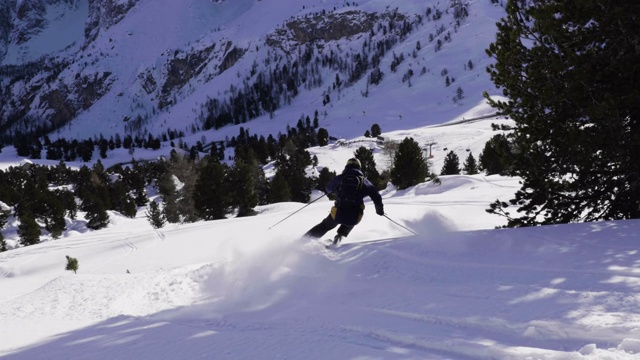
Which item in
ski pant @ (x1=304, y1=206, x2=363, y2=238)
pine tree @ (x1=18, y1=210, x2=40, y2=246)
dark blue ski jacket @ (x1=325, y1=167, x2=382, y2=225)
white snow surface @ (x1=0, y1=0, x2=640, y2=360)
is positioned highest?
dark blue ski jacket @ (x1=325, y1=167, x2=382, y2=225)

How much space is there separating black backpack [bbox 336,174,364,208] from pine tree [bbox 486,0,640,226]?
3.92 meters

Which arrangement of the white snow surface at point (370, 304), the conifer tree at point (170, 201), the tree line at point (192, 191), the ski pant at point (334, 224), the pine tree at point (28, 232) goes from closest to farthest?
the white snow surface at point (370, 304), the ski pant at point (334, 224), the tree line at point (192, 191), the pine tree at point (28, 232), the conifer tree at point (170, 201)

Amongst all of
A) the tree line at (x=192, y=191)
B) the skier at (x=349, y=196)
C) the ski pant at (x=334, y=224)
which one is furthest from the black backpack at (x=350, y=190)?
the tree line at (x=192, y=191)

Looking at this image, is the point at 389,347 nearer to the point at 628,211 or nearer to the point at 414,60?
the point at 628,211

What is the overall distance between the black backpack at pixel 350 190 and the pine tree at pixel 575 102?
154 inches

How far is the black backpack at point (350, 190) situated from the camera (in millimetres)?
8312

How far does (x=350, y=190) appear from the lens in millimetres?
8328

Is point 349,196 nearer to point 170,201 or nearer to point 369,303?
point 369,303

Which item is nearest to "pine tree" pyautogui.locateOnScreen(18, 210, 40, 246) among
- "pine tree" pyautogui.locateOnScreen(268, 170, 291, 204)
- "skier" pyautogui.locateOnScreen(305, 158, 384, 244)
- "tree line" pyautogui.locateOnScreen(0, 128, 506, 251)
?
"tree line" pyautogui.locateOnScreen(0, 128, 506, 251)

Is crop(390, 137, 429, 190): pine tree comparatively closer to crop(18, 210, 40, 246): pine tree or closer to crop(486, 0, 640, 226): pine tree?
crop(486, 0, 640, 226): pine tree

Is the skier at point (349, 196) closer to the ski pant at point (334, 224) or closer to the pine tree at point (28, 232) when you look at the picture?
the ski pant at point (334, 224)

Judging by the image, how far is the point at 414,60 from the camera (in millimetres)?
168875

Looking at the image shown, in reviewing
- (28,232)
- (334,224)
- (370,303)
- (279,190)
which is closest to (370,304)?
(370,303)

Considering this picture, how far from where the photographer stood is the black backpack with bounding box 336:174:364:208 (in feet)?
A: 27.3
